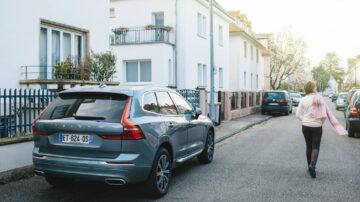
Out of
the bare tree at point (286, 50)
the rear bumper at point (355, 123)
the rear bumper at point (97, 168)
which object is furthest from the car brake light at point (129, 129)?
the bare tree at point (286, 50)

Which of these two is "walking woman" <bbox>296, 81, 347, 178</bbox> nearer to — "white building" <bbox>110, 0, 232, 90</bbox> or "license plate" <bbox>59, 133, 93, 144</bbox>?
"license plate" <bbox>59, 133, 93, 144</bbox>

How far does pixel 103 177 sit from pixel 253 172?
11.7 ft

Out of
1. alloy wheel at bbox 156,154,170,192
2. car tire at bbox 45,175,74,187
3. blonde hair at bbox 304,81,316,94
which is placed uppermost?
blonde hair at bbox 304,81,316,94

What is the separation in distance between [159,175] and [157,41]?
15.9 metres

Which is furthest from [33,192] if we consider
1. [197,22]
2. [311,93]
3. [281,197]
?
[197,22]

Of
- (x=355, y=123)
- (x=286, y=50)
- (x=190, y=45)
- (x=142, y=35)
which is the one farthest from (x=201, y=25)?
(x=286, y=50)

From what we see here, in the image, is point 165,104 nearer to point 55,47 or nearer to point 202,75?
point 55,47

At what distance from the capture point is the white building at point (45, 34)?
1038 cm

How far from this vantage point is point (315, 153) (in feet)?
24.5

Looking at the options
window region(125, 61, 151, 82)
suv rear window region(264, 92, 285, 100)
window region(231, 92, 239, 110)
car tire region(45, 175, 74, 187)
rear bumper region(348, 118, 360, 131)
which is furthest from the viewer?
suv rear window region(264, 92, 285, 100)

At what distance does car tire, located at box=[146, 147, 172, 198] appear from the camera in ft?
19.2

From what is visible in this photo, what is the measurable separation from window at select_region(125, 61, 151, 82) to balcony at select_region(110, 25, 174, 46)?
3.90 feet

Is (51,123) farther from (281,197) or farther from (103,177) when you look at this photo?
(281,197)

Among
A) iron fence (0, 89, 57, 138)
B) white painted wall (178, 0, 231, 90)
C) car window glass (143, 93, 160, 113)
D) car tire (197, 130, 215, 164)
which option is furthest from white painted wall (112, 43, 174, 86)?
car window glass (143, 93, 160, 113)
